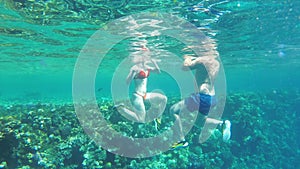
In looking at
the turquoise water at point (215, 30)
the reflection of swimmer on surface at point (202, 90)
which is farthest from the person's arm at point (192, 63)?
the turquoise water at point (215, 30)

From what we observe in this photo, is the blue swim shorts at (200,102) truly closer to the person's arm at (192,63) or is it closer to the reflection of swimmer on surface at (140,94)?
the person's arm at (192,63)

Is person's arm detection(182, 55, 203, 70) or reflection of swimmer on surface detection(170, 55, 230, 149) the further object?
person's arm detection(182, 55, 203, 70)

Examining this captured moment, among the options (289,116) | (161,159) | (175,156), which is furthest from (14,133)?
(289,116)

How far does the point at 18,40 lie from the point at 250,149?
67.9ft

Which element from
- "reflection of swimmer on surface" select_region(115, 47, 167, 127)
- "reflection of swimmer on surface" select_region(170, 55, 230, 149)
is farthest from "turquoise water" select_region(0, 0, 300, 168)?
"reflection of swimmer on surface" select_region(170, 55, 230, 149)

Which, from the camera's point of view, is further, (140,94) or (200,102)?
(140,94)

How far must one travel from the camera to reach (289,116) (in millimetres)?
20203

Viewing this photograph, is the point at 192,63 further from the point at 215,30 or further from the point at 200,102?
the point at 215,30

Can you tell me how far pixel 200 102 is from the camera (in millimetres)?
8062

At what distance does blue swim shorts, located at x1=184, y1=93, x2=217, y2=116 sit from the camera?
8039 mm

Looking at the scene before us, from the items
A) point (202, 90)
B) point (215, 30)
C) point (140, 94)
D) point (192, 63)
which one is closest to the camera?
point (202, 90)

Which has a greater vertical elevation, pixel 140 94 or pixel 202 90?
pixel 202 90

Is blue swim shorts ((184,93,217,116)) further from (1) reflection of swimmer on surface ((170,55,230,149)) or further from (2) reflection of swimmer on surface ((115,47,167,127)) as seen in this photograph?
(2) reflection of swimmer on surface ((115,47,167,127))

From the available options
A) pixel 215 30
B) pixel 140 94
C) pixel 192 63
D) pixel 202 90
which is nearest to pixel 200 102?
pixel 202 90
